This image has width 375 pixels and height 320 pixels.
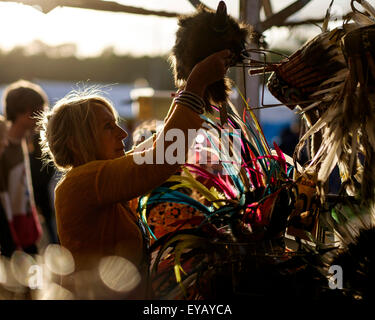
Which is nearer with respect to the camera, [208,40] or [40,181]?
[208,40]

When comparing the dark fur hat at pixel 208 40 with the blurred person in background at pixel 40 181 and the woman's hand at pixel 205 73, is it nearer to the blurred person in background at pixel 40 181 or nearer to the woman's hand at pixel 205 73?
the woman's hand at pixel 205 73

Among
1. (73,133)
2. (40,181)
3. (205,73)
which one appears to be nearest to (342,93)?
(205,73)

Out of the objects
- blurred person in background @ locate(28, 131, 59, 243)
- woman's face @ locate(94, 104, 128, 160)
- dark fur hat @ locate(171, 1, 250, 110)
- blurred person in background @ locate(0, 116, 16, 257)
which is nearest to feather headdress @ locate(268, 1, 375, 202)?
dark fur hat @ locate(171, 1, 250, 110)

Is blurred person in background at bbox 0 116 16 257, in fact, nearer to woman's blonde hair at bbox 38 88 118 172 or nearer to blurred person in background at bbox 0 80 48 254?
blurred person in background at bbox 0 80 48 254

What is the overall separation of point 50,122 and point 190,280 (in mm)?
656

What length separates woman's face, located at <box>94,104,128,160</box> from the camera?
1.47 meters

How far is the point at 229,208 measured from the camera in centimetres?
126

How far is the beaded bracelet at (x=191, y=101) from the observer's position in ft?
3.99

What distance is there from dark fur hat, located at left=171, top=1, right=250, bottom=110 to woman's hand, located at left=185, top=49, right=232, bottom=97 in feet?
0.11

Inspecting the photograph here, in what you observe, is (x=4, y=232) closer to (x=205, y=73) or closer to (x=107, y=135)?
(x=107, y=135)

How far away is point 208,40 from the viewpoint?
127 centimetres

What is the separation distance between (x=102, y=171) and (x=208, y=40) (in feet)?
1.42
